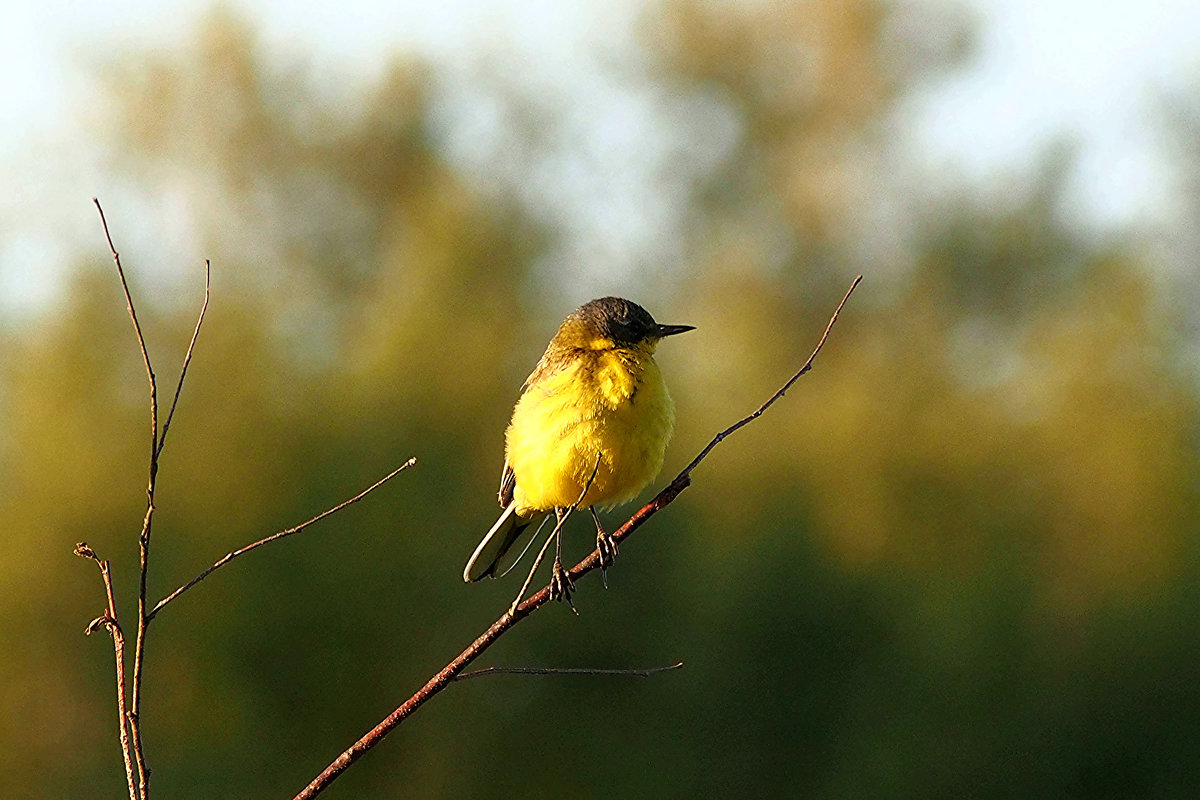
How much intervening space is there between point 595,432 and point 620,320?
0.37 metres

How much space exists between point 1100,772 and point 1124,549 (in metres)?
4.81

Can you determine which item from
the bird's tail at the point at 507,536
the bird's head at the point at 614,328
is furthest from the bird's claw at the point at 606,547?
the bird's head at the point at 614,328

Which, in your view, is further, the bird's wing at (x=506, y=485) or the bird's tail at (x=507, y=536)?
the bird's wing at (x=506, y=485)

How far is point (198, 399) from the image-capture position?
14.8m

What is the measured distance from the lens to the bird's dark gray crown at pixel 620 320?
339cm

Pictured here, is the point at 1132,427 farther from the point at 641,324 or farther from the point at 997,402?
the point at 641,324

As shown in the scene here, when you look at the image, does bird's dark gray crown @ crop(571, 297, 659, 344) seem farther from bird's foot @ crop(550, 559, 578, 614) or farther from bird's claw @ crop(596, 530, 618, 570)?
Result: bird's foot @ crop(550, 559, 578, 614)

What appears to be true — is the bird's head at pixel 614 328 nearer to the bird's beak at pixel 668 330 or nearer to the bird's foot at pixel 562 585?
the bird's beak at pixel 668 330

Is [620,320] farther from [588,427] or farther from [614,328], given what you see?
[588,427]

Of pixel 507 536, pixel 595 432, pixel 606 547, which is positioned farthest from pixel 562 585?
pixel 507 536

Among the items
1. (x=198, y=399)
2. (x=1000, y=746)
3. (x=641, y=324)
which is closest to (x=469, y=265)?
(x=198, y=399)

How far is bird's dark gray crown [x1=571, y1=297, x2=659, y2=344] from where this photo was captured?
3395 millimetres

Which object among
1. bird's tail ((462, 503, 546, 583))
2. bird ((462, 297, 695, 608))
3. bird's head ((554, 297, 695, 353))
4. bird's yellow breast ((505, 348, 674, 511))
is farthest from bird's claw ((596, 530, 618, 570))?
bird's head ((554, 297, 695, 353))

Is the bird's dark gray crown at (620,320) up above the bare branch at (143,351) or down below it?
above
